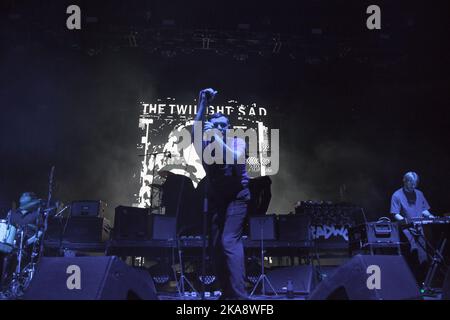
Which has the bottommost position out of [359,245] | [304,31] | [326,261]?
[326,261]

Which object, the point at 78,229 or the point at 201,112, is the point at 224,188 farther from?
the point at 78,229

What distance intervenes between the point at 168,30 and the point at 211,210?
251 inches

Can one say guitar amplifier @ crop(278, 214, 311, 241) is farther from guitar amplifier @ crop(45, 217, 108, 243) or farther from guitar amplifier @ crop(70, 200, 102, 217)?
guitar amplifier @ crop(70, 200, 102, 217)

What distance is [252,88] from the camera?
33.1 ft

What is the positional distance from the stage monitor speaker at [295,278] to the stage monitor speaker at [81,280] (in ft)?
10.5

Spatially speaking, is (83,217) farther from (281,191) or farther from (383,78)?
(383,78)

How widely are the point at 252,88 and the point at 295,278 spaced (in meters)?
5.88

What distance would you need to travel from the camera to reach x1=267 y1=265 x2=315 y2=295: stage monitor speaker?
524 cm

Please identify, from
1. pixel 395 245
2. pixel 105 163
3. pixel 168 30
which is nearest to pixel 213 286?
pixel 395 245

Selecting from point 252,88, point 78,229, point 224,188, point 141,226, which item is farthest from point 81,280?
point 252,88

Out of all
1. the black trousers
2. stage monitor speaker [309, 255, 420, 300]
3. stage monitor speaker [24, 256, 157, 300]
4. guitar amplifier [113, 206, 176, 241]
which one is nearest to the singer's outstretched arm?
the black trousers

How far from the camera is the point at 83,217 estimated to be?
6.83 metres

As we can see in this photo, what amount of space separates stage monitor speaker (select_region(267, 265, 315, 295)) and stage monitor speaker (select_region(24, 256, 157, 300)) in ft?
10.5

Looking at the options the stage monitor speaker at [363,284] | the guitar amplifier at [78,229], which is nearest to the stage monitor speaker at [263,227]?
the guitar amplifier at [78,229]
